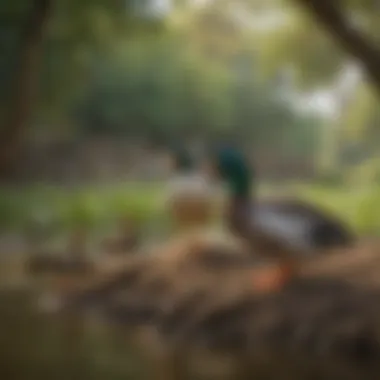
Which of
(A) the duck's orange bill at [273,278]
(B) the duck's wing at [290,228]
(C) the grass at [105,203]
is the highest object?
(C) the grass at [105,203]

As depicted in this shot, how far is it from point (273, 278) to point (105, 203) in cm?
32

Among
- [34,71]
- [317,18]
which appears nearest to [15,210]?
[34,71]

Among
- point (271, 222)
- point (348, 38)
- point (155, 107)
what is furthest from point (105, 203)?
point (348, 38)

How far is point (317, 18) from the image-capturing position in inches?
53.1

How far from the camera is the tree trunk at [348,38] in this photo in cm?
134

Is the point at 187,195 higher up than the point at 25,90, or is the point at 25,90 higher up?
the point at 25,90

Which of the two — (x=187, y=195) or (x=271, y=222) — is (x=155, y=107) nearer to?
(x=187, y=195)

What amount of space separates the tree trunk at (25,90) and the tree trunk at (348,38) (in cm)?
49

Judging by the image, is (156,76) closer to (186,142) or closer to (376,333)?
(186,142)

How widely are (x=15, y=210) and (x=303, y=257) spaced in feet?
1.68

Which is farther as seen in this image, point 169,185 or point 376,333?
point 169,185

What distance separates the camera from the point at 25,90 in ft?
4.70

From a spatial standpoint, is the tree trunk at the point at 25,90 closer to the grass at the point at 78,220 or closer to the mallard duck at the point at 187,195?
the grass at the point at 78,220

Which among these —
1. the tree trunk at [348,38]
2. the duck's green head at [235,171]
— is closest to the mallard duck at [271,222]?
the duck's green head at [235,171]
